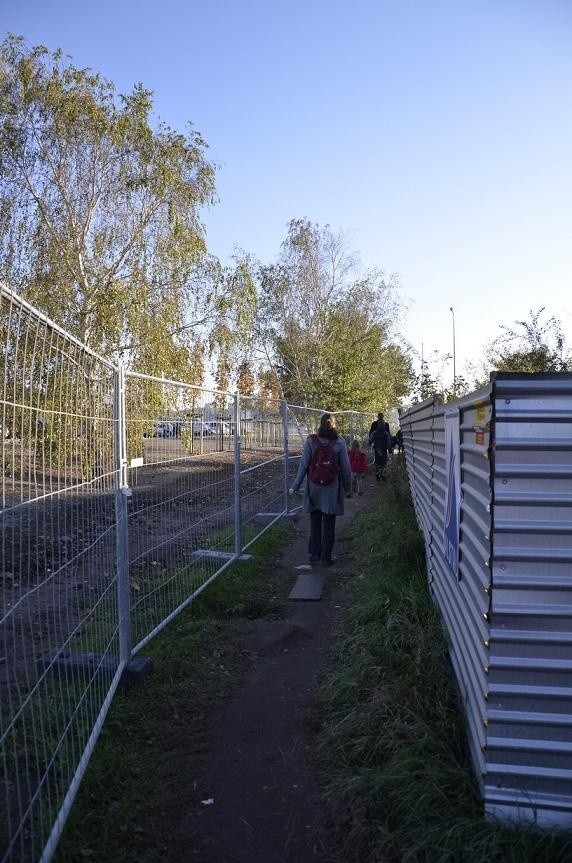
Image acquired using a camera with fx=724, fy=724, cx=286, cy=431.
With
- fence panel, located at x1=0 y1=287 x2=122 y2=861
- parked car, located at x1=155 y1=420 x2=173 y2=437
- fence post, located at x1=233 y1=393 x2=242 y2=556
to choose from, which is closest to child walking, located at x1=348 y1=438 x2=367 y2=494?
fence post, located at x1=233 y1=393 x2=242 y2=556

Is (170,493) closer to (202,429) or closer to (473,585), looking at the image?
(202,429)

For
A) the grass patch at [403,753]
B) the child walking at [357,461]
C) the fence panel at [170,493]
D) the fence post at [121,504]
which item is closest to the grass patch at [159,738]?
the fence panel at [170,493]

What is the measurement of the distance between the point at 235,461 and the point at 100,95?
14661mm

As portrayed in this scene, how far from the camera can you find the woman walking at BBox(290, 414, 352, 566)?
8414 mm

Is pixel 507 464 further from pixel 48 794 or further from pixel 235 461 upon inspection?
pixel 235 461

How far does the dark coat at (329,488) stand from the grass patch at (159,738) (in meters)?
1.86

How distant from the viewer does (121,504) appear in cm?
429

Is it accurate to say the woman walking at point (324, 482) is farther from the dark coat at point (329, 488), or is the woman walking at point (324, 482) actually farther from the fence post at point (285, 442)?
the fence post at point (285, 442)

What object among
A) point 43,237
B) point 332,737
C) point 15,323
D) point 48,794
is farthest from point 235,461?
point 43,237

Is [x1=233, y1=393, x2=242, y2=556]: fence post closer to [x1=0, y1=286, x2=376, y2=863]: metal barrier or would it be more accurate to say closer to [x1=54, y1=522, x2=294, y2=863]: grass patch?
[x1=0, y1=286, x2=376, y2=863]: metal barrier

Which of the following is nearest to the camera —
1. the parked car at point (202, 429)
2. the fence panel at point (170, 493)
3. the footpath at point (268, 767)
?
the footpath at point (268, 767)

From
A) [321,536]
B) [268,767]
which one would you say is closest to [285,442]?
[321,536]

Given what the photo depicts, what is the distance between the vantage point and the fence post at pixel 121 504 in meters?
4.28

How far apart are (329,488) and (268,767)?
485 centimetres
